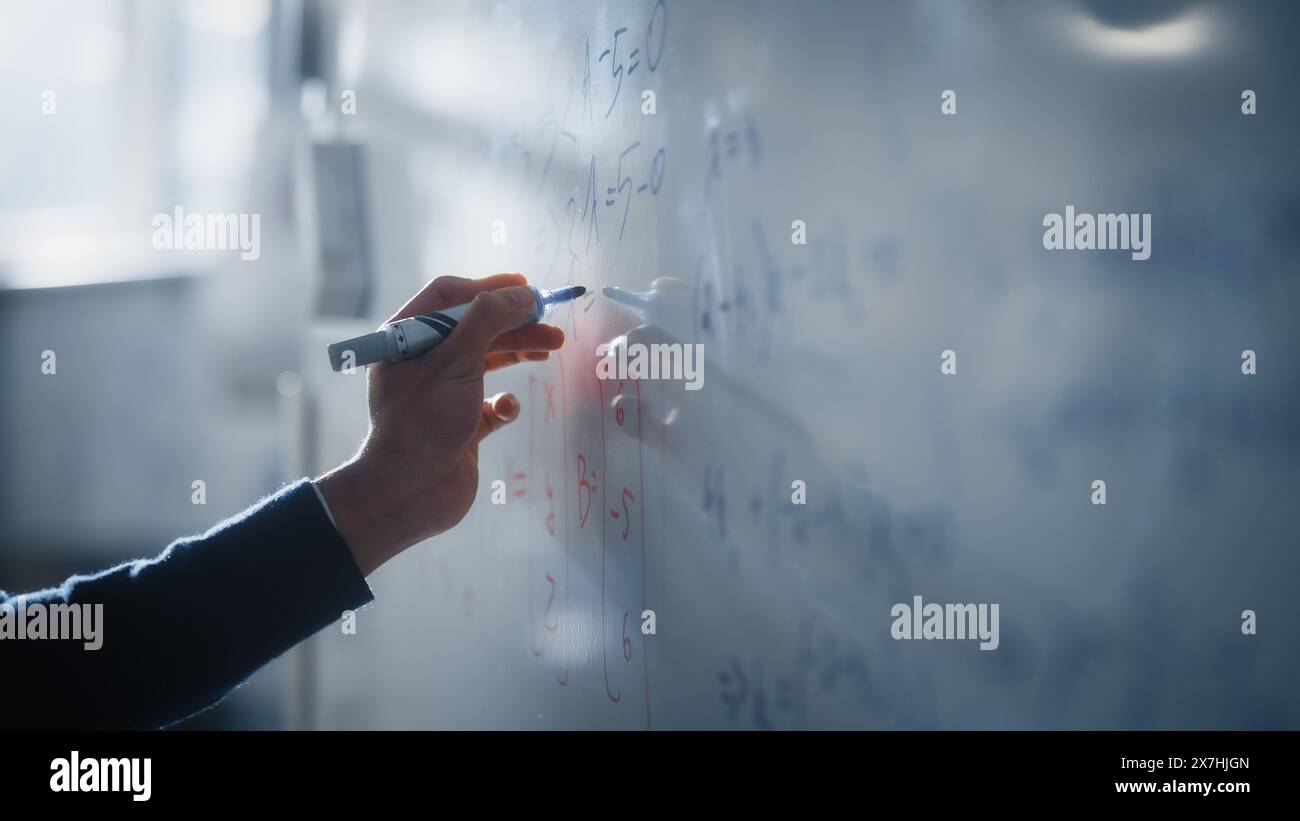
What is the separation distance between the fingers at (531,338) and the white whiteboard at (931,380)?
0.06 metres

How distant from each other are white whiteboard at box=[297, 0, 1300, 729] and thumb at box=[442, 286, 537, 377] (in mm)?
74

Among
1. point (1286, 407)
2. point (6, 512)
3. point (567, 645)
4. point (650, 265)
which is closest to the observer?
point (1286, 407)

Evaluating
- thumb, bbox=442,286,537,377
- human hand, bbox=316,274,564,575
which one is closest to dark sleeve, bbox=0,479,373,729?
human hand, bbox=316,274,564,575

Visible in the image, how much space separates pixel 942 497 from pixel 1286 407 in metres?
0.20

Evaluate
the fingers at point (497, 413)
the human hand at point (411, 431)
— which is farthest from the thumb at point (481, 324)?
the fingers at point (497, 413)

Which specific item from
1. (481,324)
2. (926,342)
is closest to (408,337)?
(481,324)

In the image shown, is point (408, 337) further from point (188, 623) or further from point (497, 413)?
point (188, 623)

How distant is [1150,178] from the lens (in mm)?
506

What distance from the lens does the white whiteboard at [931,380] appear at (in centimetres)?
50

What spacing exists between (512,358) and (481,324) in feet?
0.33

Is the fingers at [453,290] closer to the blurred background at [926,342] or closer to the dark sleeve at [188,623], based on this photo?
the blurred background at [926,342]

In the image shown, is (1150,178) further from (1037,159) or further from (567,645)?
(567,645)
